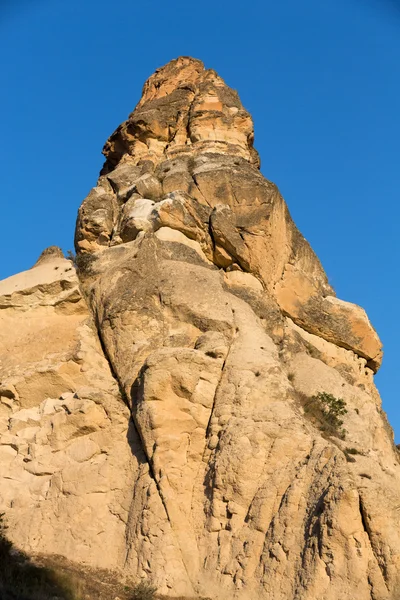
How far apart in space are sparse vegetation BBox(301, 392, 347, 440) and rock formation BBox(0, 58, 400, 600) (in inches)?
4.4

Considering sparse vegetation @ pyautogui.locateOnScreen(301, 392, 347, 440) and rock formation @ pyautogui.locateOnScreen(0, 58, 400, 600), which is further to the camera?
sparse vegetation @ pyautogui.locateOnScreen(301, 392, 347, 440)

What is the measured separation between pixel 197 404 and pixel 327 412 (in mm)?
3651

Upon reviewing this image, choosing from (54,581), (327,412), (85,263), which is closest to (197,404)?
(327,412)

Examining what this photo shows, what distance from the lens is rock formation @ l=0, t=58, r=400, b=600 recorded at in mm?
13305

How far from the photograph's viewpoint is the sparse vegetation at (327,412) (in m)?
16.8

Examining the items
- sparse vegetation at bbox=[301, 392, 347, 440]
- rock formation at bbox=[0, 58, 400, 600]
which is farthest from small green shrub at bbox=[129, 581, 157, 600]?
sparse vegetation at bbox=[301, 392, 347, 440]

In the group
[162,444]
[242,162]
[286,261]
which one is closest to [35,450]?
[162,444]

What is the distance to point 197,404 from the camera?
51.5 feet

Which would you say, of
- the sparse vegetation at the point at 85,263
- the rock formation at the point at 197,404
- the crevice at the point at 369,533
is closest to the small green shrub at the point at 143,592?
the rock formation at the point at 197,404

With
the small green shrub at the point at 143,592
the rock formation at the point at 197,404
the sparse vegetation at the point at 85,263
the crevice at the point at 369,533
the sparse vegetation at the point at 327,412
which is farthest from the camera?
the sparse vegetation at the point at 85,263

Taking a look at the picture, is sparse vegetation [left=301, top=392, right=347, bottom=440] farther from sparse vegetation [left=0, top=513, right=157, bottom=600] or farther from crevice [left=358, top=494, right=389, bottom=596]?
sparse vegetation [left=0, top=513, right=157, bottom=600]

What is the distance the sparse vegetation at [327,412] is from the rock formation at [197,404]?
11cm

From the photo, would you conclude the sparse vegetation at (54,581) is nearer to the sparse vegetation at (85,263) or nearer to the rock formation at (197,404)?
the rock formation at (197,404)

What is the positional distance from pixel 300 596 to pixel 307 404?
5.69 m
